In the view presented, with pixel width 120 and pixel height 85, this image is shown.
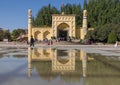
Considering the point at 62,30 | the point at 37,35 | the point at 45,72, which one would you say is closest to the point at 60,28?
the point at 62,30

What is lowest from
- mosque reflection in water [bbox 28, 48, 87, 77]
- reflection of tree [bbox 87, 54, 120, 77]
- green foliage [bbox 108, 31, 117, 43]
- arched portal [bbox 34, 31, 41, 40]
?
reflection of tree [bbox 87, 54, 120, 77]

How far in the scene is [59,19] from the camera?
188 ft

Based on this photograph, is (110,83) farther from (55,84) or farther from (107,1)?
(107,1)

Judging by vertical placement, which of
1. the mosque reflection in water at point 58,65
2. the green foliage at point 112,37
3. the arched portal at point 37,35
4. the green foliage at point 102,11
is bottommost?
the mosque reflection in water at point 58,65

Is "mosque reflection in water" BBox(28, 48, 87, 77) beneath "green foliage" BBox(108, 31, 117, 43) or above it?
beneath

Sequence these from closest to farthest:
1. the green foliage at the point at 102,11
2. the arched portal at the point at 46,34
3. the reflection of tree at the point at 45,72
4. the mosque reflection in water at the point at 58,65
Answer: the reflection of tree at the point at 45,72 < the mosque reflection in water at the point at 58,65 < the green foliage at the point at 102,11 < the arched portal at the point at 46,34

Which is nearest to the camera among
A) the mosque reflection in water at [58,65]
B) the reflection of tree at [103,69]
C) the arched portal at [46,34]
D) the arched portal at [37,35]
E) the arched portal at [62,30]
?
the reflection of tree at [103,69]

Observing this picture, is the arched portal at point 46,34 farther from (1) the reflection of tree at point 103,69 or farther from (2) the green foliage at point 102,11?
(1) the reflection of tree at point 103,69

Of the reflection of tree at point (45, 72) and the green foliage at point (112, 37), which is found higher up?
the green foliage at point (112, 37)

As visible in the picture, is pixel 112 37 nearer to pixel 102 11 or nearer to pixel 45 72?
pixel 102 11

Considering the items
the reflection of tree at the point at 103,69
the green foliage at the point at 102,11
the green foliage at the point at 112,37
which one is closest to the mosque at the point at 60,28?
the green foliage at the point at 102,11

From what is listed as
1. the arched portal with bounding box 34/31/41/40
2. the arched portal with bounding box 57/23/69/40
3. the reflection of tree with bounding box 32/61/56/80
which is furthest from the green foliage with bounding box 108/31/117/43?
the reflection of tree with bounding box 32/61/56/80

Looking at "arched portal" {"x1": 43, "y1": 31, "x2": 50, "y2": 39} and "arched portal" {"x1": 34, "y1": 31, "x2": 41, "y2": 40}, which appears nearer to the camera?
"arched portal" {"x1": 43, "y1": 31, "x2": 50, "y2": 39}

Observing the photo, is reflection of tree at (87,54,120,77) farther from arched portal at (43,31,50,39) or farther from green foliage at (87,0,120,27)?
arched portal at (43,31,50,39)
